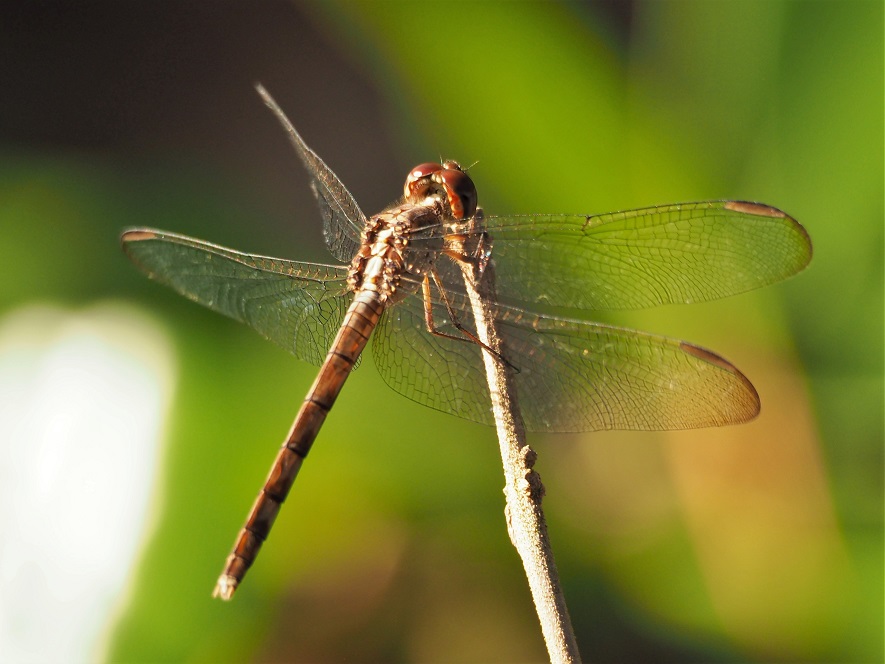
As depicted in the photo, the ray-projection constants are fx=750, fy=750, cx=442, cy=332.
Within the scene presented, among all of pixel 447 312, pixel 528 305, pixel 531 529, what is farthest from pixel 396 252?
pixel 531 529

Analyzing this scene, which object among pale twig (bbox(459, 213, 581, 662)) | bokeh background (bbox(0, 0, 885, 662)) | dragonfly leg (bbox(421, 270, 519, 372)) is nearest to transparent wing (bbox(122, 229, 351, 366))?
dragonfly leg (bbox(421, 270, 519, 372))

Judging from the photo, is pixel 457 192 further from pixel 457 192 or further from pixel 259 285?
pixel 259 285

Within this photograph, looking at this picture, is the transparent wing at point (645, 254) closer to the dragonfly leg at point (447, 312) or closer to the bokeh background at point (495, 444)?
the dragonfly leg at point (447, 312)

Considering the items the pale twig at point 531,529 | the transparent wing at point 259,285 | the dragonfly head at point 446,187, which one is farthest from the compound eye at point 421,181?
the pale twig at point 531,529

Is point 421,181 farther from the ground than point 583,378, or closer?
farther from the ground

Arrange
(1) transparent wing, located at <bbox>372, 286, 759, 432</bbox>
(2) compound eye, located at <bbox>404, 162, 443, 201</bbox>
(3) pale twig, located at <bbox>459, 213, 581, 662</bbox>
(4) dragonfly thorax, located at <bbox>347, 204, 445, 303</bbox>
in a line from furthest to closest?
(2) compound eye, located at <bbox>404, 162, 443, 201</bbox>
(4) dragonfly thorax, located at <bbox>347, 204, 445, 303</bbox>
(1) transparent wing, located at <bbox>372, 286, 759, 432</bbox>
(3) pale twig, located at <bbox>459, 213, 581, 662</bbox>

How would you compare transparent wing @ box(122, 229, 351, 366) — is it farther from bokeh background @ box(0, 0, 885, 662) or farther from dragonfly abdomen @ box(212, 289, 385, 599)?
bokeh background @ box(0, 0, 885, 662)

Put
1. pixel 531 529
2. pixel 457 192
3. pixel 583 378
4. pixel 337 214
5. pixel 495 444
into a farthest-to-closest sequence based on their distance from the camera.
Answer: pixel 495 444 < pixel 337 214 < pixel 457 192 < pixel 583 378 < pixel 531 529
